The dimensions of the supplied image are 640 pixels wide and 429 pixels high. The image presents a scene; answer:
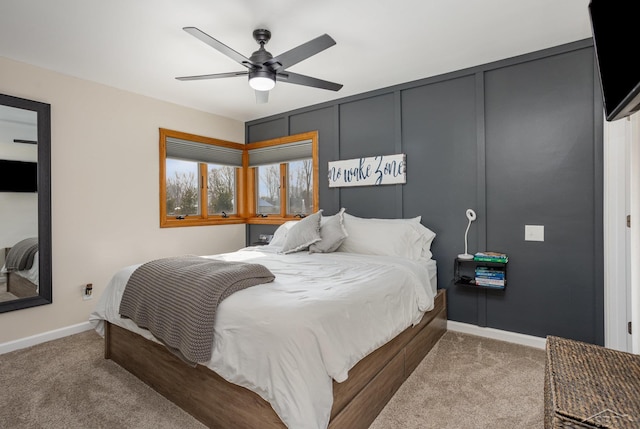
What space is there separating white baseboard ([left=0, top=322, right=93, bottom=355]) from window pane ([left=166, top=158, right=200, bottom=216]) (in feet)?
4.84

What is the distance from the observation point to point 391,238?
9.99 feet

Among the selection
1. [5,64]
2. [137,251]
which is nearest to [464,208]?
[137,251]

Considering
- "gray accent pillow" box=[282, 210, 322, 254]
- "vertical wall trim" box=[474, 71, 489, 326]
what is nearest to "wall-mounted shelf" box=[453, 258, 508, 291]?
"vertical wall trim" box=[474, 71, 489, 326]

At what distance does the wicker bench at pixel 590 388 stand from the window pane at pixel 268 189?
12.5 feet

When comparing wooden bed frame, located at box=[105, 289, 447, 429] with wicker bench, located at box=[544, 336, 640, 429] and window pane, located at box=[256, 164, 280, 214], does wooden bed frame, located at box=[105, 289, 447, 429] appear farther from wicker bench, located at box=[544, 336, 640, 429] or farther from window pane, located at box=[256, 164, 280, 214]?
window pane, located at box=[256, 164, 280, 214]

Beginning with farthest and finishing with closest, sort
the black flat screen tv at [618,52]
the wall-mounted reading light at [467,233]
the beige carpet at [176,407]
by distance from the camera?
the wall-mounted reading light at [467,233] < the beige carpet at [176,407] < the black flat screen tv at [618,52]

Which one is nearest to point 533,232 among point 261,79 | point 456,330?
point 456,330

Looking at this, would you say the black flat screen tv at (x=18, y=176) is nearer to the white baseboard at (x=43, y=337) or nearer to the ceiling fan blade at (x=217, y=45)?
the white baseboard at (x=43, y=337)

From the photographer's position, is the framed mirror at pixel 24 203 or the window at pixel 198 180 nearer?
the framed mirror at pixel 24 203

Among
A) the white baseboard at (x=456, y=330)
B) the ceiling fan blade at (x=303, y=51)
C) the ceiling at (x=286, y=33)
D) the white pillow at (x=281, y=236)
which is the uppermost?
the ceiling at (x=286, y=33)

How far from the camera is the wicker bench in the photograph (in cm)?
78

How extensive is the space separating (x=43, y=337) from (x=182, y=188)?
2048 millimetres

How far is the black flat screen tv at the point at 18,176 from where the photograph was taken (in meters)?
2.69

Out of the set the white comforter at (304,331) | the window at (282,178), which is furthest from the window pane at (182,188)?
the white comforter at (304,331)
